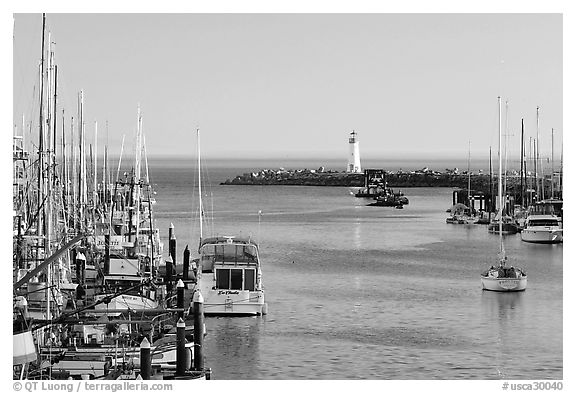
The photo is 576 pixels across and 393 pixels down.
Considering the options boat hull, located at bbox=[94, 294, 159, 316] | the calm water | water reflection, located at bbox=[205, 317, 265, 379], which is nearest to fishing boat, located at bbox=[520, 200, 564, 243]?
the calm water

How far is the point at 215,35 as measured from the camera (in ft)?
28.6

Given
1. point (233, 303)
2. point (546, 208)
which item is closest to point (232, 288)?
point (233, 303)

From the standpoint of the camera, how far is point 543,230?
1656 centimetres

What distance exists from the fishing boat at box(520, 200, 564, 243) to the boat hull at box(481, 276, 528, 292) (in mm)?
3855

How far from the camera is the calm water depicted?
9.17 meters

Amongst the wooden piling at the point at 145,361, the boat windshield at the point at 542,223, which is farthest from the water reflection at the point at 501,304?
the wooden piling at the point at 145,361

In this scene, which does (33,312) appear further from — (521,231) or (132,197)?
(521,231)

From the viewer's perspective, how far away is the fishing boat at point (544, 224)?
54.0ft

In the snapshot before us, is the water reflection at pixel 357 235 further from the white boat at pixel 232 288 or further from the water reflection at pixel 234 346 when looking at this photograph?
the water reflection at pixel 234 346

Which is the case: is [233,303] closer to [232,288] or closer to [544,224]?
[232,288]

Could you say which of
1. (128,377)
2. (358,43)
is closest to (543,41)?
(358,43)

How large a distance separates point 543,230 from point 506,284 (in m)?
4.33

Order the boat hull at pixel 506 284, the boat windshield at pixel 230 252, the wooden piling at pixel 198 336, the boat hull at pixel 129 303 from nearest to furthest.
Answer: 1. the wooden piling at pixel 198 336
2. the boat hull at pixel 129 303
3. the boat windshield at pixel 230 252
4. the boat hull at pixel 506 284

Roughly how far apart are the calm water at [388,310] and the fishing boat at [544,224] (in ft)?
0.60
